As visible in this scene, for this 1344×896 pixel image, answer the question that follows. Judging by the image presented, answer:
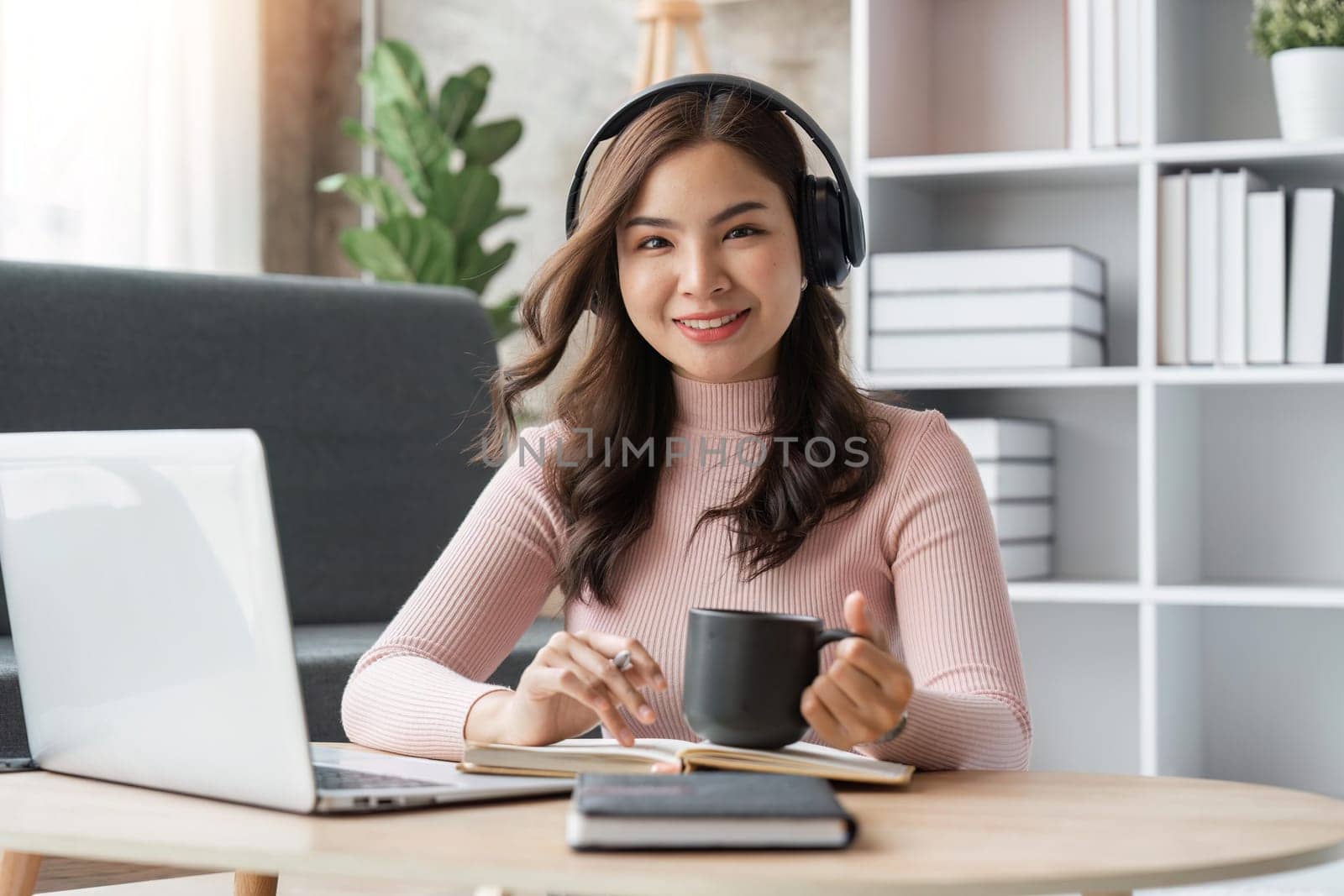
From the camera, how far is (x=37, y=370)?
7.52 ft

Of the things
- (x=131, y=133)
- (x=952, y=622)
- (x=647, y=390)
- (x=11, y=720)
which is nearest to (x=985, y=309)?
(x=647, y=390)

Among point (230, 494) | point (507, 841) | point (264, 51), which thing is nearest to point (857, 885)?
point (507, 841)

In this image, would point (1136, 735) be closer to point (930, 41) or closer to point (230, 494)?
point (930, 41)

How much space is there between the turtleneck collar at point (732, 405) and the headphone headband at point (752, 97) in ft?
0.48

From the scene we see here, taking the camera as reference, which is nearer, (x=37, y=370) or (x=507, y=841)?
(x=507, y=841)

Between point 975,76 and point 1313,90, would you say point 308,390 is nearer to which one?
point 975,76

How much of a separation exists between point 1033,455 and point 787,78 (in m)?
1.11

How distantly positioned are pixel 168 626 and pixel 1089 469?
2.15 meters

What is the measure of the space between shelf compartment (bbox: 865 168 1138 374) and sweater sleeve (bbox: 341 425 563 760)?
1.41 m

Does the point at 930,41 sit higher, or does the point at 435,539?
the point at 930,41

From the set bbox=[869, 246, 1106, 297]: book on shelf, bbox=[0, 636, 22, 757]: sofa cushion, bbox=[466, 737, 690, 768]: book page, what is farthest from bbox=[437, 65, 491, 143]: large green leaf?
bbox=[466, 737, 690, 768]: book page

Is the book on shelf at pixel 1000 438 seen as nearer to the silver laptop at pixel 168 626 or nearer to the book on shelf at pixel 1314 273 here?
the book on shelf at pixel 1314 273

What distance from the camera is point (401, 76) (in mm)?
3316

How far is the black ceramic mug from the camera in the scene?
2.81 feet
